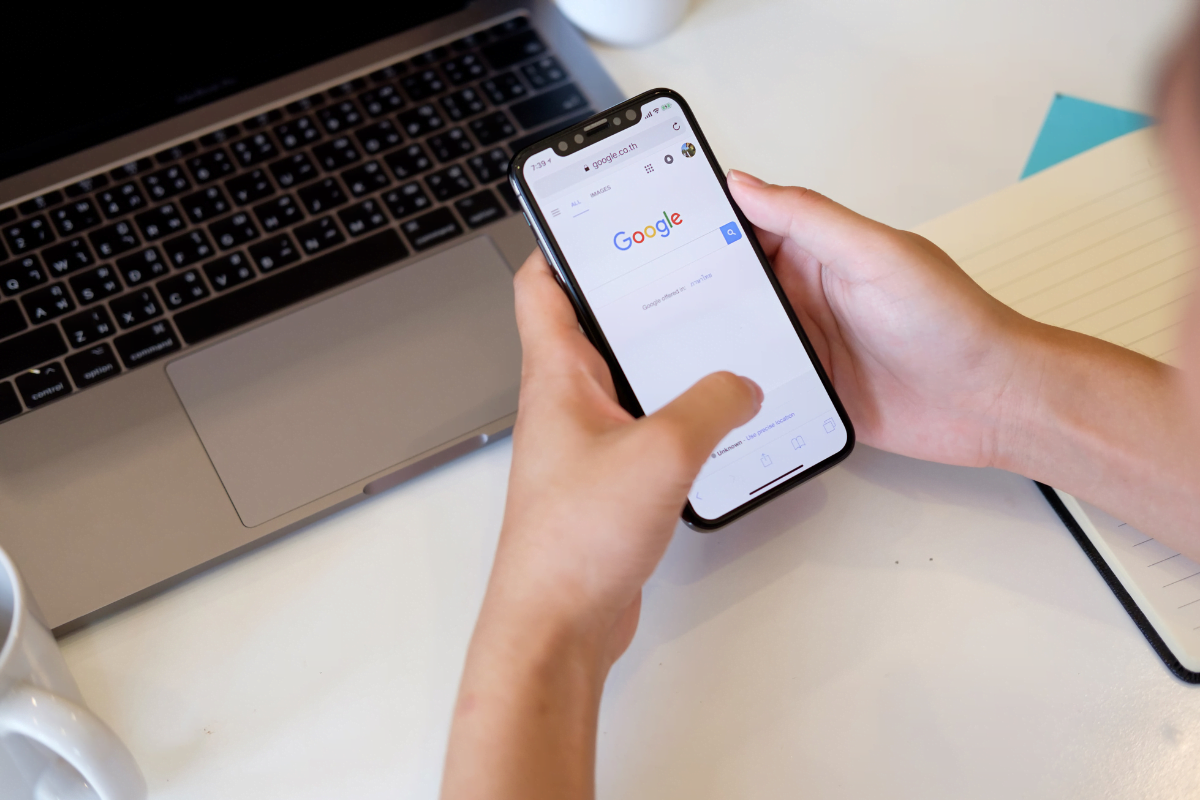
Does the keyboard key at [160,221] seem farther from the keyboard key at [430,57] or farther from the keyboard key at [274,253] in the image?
the keyboard key at [430,57]

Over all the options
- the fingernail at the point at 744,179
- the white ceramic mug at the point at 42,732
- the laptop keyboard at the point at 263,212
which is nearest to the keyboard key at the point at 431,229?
the laptop keyboard at the point at 263,212

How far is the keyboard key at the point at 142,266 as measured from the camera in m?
0.58

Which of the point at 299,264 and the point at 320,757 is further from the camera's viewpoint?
the point at 299,264

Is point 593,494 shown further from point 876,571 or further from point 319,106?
point 319,106

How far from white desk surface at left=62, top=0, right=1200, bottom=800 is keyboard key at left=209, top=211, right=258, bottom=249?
21 cm

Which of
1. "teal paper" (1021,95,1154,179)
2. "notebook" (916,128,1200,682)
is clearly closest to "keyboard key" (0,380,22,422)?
"notebook" (916,128,1200,682)

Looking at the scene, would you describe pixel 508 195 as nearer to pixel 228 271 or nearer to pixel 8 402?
pixel 228 271

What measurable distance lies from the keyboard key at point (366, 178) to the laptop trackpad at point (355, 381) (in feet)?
0.24

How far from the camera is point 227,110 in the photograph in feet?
2.10

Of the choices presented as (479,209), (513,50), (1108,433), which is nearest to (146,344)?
(479,209)

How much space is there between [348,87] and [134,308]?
0.74ft

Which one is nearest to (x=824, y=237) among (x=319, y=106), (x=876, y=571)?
(x=876, y=571)

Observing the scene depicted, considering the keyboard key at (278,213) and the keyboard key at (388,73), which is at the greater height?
the keyboard key at (388,73)

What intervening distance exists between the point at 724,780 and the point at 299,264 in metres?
0.42
